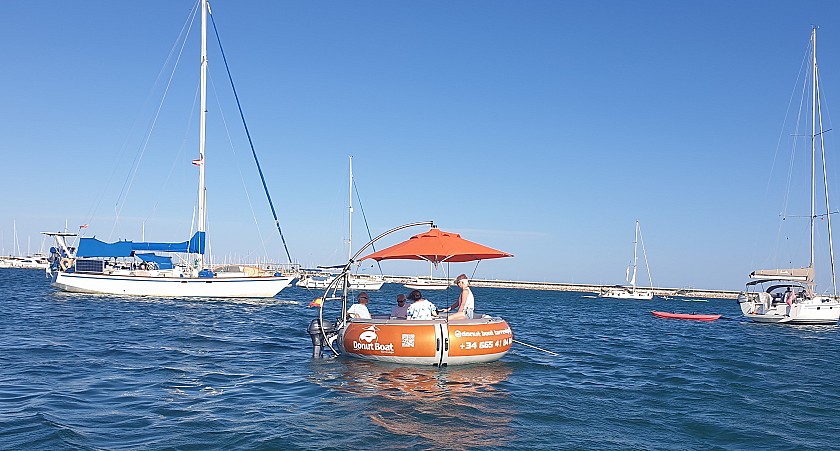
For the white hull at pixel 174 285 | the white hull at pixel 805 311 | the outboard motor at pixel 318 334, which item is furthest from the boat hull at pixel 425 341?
the white hull at pixel 805 311

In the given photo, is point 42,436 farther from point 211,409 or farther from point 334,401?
point 334,401

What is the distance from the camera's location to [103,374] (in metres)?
13.1

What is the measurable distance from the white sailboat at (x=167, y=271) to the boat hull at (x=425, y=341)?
1031 inches

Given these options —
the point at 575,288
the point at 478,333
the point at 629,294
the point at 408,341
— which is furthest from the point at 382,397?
the point at 575,288

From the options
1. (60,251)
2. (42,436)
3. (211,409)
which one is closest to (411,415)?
→ (211,409)

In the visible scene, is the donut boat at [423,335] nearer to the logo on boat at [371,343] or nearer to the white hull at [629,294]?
the logo on boat at [371,343]

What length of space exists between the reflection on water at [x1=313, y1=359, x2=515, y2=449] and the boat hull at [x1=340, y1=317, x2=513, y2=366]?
0.82 feet

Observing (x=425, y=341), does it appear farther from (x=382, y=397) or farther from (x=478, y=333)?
(x=382, y=397)

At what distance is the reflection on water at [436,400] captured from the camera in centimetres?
907

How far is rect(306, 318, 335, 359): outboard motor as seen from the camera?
627 inches

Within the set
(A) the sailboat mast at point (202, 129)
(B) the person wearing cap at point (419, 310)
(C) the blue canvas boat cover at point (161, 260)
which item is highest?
(A) the sailboat mast at point (202, 129)

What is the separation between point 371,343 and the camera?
15.0 metres

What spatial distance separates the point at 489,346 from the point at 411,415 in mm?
5442

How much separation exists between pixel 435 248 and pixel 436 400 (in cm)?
519
